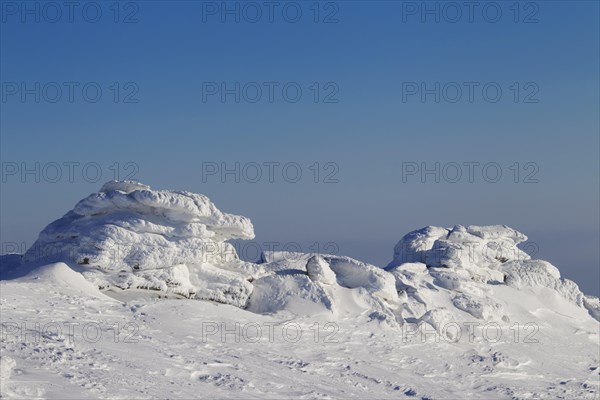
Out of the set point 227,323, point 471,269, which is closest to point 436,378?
point 227,323

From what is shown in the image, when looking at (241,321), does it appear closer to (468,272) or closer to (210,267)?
(210,267)

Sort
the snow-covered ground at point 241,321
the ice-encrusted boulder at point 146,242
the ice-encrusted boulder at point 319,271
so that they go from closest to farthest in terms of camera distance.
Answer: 1. the snow-covered ground at point 241,321
2. the ice-encrusted boulder at point 146,242
3. the ice-encrusted boulder at point 319,271

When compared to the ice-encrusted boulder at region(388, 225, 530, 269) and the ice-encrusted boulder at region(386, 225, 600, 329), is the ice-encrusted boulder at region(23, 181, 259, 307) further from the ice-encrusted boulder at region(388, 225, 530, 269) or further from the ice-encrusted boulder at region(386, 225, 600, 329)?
the ice-encrusted boulder at region(388, 225, 530, 269)

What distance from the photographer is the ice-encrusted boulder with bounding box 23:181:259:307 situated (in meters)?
19.0

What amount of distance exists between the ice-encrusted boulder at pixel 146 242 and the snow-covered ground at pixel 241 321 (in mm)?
39

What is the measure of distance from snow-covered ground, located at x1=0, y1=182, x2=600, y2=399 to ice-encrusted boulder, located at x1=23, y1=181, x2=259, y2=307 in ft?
0.13

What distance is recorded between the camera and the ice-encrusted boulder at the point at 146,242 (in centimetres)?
1900

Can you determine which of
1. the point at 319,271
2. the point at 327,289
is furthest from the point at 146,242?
the point at 327,289

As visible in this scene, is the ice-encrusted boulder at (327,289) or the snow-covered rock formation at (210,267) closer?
the snow-covered rock formation at (210,267)

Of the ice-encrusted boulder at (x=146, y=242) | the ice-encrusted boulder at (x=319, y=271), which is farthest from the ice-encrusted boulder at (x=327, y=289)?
the ice-encrusted boulder at (x=146, y=242)

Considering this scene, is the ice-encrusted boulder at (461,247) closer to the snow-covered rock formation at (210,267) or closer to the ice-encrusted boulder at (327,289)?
the snow-covered rock formation at (210,267)

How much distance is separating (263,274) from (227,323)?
3804 mm

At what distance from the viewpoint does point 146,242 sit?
63.9 ft

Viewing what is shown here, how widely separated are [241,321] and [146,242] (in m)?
3.52
